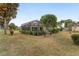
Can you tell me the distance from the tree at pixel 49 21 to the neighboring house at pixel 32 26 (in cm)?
5

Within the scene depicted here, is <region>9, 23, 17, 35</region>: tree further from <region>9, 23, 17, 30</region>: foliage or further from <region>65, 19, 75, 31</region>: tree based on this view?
<region>65, 19, 75, 31</region>: tree

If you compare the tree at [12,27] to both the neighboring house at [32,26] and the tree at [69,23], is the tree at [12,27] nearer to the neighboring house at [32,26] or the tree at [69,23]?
the neighboring house at [32,26]

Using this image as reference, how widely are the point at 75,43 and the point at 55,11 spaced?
1.46ft

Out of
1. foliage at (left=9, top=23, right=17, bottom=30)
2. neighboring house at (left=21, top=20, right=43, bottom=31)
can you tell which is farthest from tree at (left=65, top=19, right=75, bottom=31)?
foliage at (left=9, top=23, right=17, bottom=30)

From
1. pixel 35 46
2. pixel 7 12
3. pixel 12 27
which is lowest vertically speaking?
pixel 35 46

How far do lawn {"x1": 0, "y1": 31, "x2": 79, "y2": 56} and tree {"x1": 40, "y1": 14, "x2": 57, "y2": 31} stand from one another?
128mm

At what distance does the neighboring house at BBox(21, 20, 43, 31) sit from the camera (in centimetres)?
937

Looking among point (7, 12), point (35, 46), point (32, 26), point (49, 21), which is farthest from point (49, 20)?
point (7, 12)

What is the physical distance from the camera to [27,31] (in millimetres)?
9383

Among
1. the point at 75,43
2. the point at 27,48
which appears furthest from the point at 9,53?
the point at 75,43

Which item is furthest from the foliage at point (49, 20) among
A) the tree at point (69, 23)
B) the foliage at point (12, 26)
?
the foliage at point (12, 26)

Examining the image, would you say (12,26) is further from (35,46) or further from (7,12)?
(35,46)

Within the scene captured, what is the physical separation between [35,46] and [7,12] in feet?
1.72

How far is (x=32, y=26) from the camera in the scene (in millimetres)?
9391
